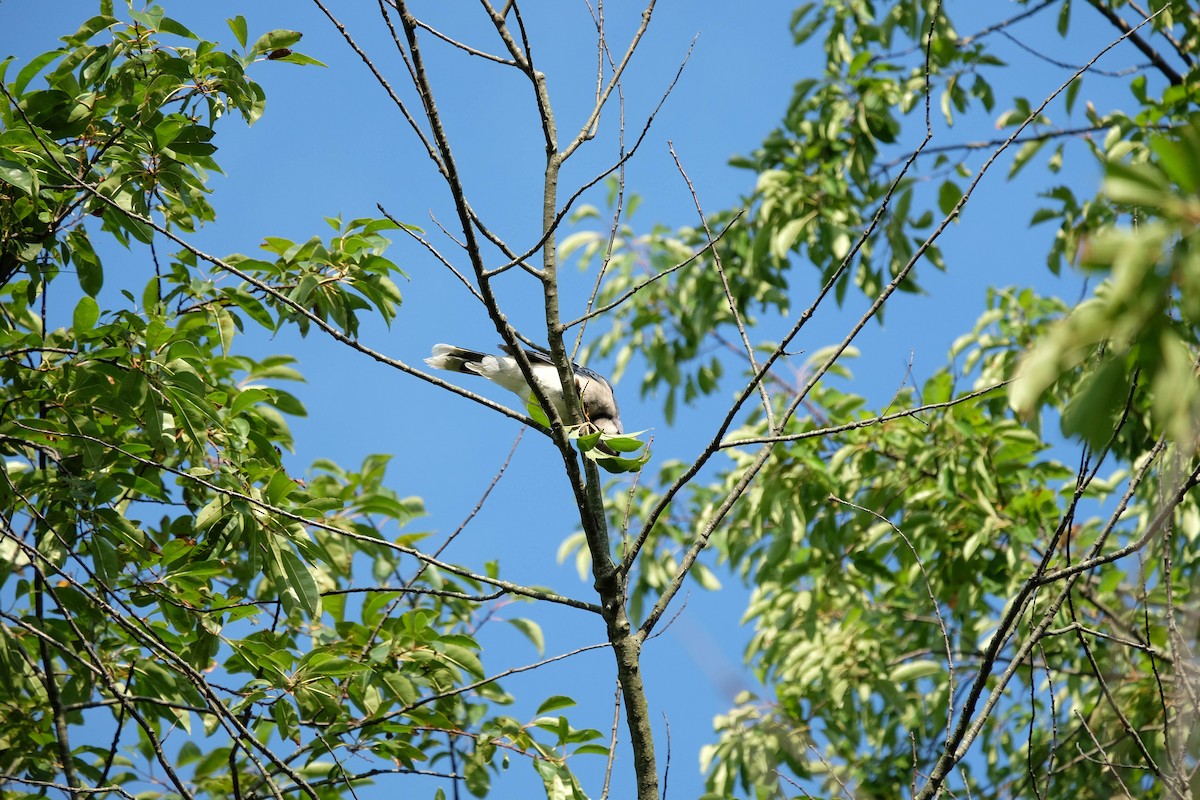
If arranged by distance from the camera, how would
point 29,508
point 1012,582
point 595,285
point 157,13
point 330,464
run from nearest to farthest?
1. point 595,285
2. point 29,508
3. point 157,13
4. point 330,464
5. point 1012,582

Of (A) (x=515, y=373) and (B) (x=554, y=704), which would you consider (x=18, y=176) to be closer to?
(B) (x=554, y=704)

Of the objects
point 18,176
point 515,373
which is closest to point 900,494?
point 515,373

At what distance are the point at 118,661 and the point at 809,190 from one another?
3947 mm

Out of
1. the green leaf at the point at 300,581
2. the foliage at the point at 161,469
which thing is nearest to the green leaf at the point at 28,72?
the foliage at the point at 161,469

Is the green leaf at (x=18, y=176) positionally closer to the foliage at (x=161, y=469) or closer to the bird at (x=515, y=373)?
the foliage at (x=161, y=469)

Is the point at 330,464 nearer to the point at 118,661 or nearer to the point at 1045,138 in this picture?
the point at 118,661

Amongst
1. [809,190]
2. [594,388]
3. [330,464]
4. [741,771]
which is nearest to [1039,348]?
[330,464]

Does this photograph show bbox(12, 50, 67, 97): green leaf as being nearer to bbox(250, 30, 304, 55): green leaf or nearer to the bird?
bbox(250, 30, 304, 55): green leaf

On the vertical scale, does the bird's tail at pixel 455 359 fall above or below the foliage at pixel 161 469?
above

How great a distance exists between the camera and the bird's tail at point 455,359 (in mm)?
4590

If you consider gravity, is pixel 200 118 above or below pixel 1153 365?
above

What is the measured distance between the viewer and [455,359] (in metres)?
4.64

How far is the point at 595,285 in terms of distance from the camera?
2.09m

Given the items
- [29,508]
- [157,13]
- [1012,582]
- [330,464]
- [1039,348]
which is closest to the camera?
[1039,348]
